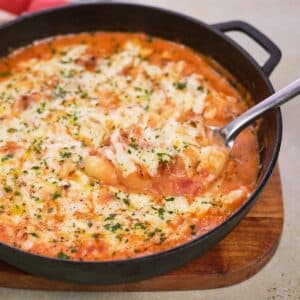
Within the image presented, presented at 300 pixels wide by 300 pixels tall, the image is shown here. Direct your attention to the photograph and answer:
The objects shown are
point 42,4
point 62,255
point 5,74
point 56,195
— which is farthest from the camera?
point 42,4

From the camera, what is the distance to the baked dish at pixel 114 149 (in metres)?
2.58

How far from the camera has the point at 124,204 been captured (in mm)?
2674

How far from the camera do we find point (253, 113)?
9.20 feet

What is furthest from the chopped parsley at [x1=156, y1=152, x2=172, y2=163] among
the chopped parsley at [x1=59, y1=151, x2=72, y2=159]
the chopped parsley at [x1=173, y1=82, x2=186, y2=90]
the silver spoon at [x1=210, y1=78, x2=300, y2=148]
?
the chopped parsley at [x1=173, y1=82, x2=186, y2=90]

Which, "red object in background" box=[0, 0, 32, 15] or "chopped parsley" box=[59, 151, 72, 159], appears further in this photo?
"red object in background" box=[0, 0, 32, 15]

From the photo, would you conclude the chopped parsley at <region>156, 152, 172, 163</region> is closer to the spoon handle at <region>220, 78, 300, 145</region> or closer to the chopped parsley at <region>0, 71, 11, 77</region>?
the spoon handle at <region>220, 78, 300, 145</region>

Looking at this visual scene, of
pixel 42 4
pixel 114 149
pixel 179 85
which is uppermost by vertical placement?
pixel 42 4

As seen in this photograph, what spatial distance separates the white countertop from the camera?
2.61m

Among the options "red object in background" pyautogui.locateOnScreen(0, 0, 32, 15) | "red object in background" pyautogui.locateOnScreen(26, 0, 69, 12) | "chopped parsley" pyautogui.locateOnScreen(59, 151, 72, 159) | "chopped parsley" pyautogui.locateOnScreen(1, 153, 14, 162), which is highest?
"red object in background" pyautogui.locateOnScreen(26, 0, 69, 12)

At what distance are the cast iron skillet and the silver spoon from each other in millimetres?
53

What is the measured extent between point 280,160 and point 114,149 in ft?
3.11

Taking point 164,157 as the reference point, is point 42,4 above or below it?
above

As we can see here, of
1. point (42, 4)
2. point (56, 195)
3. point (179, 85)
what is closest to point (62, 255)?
point (56, 195)

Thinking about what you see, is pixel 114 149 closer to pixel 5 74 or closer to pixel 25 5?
pixel 5 74
